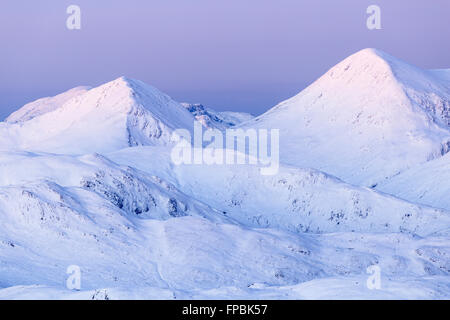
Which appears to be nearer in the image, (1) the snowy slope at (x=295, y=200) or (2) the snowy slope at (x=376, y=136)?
(1) the snowy slope at (x=295, y=200)

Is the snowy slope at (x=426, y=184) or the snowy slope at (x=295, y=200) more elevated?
the snowy slope at (x=295, y=200)

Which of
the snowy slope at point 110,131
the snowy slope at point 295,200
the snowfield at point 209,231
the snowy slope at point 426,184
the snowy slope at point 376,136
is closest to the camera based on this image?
the snowfield at point 209,231

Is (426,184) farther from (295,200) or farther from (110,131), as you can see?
(110,131)

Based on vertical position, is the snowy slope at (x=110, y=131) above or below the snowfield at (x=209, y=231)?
below

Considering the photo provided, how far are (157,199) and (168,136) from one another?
347 ft

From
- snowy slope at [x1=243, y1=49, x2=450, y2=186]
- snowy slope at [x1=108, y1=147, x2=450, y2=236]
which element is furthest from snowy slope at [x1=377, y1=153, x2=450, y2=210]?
snowy slope at [x1=108, y1=147, x2=450, y2=236]

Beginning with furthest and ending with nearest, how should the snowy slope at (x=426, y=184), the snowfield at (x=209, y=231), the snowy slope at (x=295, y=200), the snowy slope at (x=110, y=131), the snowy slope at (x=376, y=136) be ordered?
the snowy slope at (x=110, y=131) → the snowy slope at (x=376, y=136) → the snowy slope at (x=426, y=184) → the snowy slope at (x=295, y=200) → the snowfield at (x=209, y=231)

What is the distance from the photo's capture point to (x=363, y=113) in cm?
19338

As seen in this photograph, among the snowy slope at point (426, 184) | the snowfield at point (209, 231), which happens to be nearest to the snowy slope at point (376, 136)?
the snowy slope at point (426, 184)

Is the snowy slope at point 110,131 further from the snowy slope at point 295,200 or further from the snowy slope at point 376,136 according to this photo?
the snowy slope at point 295,200

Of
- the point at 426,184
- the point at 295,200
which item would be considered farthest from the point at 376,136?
the point at 295,200

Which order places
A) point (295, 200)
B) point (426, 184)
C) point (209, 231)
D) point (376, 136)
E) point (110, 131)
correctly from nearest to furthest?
1. point (209, 231)
2. point (295, 200)
3. point (426, 184)
4. point (110, 131)
5. point (376, 136)

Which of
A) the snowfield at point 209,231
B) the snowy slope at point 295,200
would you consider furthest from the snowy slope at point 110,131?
the snowy slope at point 295,200

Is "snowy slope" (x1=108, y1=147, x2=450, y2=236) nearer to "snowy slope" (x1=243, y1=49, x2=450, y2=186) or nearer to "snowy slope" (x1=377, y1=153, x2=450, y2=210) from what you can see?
"snowy slope" (x1=377, y1=153, x2=450, y2=210)
